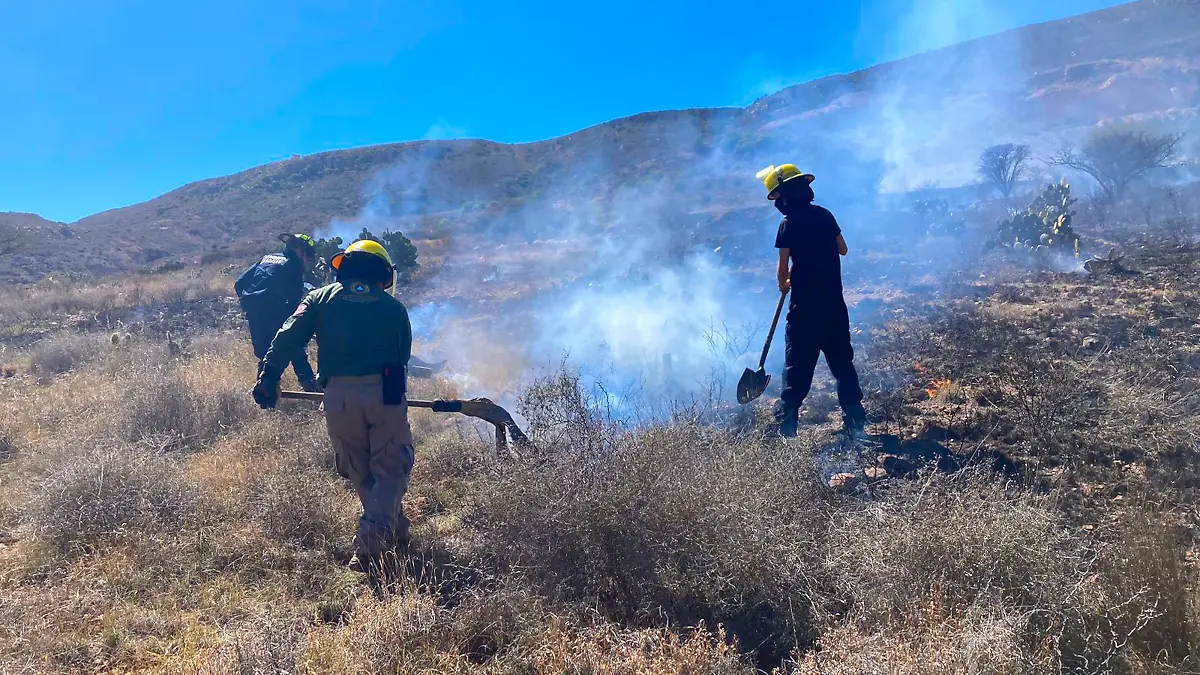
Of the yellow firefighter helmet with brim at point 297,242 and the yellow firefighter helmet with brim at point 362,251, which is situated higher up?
the yellow firefighter helmet with brim at point 297,242

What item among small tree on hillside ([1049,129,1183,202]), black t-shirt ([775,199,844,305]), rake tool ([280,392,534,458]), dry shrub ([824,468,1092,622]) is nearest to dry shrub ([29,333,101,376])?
rake tool ([280,392,534,458])

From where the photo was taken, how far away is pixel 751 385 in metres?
4.71

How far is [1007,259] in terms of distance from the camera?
12570mm

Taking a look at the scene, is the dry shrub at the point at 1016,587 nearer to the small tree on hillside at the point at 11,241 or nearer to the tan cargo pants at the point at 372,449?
the tan cargo pants at the point at 372,449

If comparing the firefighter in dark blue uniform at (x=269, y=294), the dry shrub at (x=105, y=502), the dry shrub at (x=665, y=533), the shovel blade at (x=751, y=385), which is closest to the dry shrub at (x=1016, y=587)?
the dry shrub at (x=665, y=533)

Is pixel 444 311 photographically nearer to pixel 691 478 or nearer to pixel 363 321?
pixel 363 321

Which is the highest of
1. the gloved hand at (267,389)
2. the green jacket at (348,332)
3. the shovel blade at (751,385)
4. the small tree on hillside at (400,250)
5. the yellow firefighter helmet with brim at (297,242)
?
the small tree on hillside at (400,250)

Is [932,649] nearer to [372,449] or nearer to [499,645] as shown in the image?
[499,645]

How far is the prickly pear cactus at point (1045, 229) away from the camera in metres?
12.5

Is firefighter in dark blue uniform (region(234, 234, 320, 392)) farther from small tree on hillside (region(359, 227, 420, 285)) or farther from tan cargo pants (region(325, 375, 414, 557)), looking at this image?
small tree on hillside (region(359, 227, 420, 285))

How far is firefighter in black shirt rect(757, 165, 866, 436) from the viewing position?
436cm

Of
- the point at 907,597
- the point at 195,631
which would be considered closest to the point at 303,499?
the point at 195,631

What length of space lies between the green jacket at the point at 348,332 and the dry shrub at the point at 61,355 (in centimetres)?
657

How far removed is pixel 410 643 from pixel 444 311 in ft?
32.9
